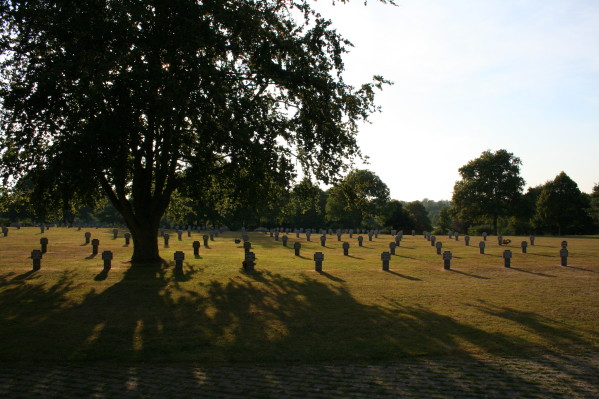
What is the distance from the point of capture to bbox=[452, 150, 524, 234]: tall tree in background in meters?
64.9

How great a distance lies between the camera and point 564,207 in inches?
2576

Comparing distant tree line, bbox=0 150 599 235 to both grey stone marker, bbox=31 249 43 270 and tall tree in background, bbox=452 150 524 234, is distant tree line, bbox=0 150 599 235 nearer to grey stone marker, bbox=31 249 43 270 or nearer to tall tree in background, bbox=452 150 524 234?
tall tree in background, bbox=452 150 524 234

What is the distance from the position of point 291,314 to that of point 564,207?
2626 inches

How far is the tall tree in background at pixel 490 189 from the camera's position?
64.9m

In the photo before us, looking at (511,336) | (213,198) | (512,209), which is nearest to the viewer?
(511,336)

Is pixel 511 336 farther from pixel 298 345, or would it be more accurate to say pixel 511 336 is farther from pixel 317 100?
pixel 317 100

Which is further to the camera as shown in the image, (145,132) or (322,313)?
(145,132)

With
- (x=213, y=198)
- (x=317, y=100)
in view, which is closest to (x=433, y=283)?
(x=317, y=100)

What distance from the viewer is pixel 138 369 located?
7418mm

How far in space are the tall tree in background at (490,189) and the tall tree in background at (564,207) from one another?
4825 mm

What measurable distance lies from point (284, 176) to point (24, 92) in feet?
32.5

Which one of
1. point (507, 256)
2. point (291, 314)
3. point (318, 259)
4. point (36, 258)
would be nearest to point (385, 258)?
point (318, 259)

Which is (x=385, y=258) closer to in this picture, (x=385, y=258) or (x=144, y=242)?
(x=385, y=258)

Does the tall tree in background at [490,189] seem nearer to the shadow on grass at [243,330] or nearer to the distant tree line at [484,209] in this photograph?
the distant tree line at [484,209]
